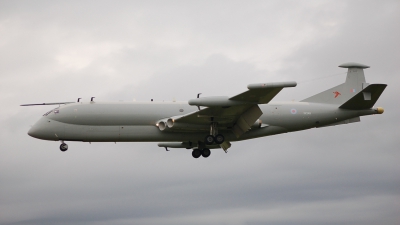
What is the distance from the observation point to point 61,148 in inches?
1610

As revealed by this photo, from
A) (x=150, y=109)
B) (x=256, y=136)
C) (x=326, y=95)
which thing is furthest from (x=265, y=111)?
(x=150, y=109)

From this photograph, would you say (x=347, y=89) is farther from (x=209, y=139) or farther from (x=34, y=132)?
(x=34, y=132)

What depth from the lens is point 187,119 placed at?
131ft

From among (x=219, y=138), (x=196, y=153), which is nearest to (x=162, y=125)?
(x=219, y=138)

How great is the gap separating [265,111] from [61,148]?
13.3 metres

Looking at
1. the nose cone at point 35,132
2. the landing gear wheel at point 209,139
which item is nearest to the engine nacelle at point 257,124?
the landing gear wheel at point 209,139

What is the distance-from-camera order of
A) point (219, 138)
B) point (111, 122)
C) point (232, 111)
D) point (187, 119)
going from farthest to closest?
point (219, 138)
point (111, 122)
point (187, 119)
point (232, 111)

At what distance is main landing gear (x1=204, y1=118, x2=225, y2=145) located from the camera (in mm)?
40438

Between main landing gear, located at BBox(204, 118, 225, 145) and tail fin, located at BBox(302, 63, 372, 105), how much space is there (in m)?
6.69

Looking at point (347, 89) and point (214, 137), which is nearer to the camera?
point (214, 137)

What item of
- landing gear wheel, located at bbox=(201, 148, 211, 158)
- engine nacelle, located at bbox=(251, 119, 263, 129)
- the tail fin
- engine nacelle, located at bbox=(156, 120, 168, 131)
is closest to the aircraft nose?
engine nacelle, located at bbox=(156, 120, 168, 131)

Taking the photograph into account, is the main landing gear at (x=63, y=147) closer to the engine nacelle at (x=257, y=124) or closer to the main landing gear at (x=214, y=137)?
the main landing gear at (x=214, y=137)

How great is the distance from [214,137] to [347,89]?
10.2m

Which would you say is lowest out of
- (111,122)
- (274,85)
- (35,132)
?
(35,132)
